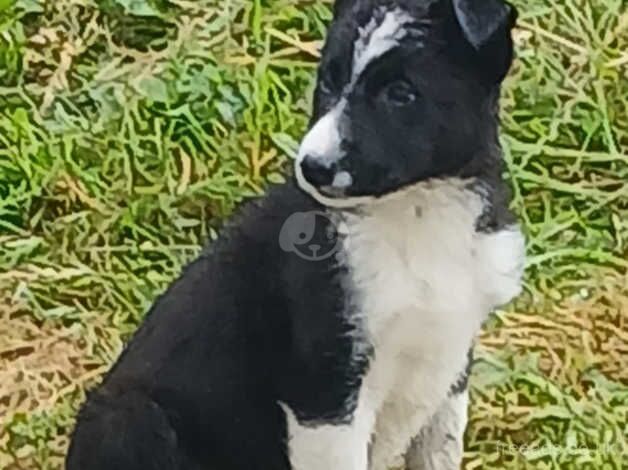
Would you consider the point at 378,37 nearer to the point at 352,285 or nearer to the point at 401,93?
the point at 401,93

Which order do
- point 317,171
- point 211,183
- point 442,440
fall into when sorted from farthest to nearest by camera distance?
point 211,183, point 442,440, point 317,171

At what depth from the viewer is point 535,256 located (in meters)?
3.29

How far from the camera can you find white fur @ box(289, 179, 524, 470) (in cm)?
216

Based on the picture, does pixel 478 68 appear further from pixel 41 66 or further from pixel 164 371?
pixel 41 66

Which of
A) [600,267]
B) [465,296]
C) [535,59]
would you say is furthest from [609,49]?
[465,296]

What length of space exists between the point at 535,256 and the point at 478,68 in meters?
1.30

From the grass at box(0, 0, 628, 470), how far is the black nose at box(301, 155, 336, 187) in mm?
992

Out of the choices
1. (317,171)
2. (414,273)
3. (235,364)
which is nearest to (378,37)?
(317,171)

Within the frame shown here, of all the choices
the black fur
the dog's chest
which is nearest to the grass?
the black fur

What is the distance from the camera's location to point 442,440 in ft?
8.13

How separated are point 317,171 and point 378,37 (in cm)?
18

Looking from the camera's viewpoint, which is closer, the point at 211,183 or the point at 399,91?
the point at 399,91

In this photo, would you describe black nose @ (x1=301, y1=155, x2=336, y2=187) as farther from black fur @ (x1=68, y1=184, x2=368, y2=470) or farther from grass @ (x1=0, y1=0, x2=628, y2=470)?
grass @ (x1=0, y1=0, x2=628, y2=470)

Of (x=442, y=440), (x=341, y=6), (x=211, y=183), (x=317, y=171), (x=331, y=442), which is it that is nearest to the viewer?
(x=317, y=171)
